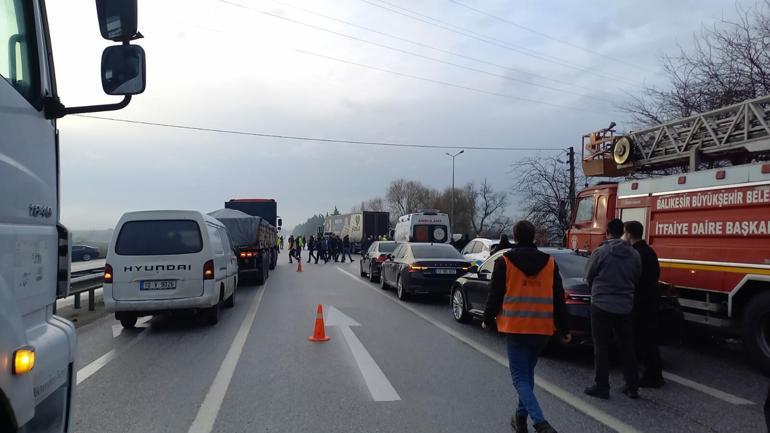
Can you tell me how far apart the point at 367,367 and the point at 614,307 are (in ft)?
9.82

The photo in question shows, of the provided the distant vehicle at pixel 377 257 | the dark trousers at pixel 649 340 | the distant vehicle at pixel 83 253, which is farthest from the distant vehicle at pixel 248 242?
the distant vehicle at pixel 83 253

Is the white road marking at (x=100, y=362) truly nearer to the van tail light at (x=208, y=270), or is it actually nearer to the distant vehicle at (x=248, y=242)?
the van tail light at (x=208, y=270)

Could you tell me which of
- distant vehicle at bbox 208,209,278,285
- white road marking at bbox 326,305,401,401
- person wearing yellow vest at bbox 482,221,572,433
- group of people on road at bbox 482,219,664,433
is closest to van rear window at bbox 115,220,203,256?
white road marking at bbox 326,305,401,401

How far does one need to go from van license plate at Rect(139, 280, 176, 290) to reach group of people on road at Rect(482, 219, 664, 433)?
6.14 metres

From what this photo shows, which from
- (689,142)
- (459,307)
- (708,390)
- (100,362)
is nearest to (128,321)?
(100,362)

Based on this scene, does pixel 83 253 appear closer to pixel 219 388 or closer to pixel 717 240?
pixel 219 388

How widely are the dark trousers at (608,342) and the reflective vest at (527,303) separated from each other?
1.32 m

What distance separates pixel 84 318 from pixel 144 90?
31.1ft

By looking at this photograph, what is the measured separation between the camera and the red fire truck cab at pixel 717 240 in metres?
6.66

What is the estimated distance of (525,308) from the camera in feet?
14.2

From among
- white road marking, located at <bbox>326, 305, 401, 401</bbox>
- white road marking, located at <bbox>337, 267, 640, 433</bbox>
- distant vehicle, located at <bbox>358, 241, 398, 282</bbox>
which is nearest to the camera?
white road marking, located at <bbox>337, 267, 640, 433</bbox>

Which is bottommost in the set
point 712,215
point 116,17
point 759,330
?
point 759,330

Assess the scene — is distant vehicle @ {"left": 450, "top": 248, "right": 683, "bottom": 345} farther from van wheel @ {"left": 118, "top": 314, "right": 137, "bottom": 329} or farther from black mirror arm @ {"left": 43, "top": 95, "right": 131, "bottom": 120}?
van wheel @ {"left": 118, "top": 314, "right": 137, "bottom": 329}

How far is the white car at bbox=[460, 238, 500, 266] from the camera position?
16.9 m
